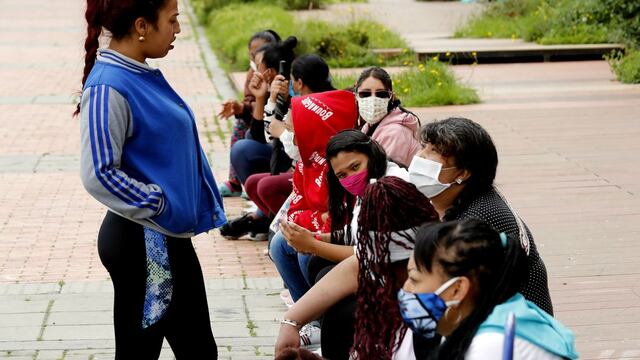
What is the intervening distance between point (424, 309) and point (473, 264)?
0.59ft

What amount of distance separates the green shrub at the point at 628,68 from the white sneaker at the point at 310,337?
356 inches

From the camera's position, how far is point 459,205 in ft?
13.2

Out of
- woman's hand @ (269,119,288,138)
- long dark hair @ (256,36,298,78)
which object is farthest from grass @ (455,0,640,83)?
woman's hand @ (269,119,288,138)

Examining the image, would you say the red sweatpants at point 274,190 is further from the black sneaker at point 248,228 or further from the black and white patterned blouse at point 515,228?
the black and white patterned blouse at point 515,228

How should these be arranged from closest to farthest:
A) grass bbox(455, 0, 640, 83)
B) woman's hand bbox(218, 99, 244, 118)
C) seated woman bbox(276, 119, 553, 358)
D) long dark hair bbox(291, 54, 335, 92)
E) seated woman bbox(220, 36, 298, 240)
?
seated woman bbox(276, 119, 553, 358)
long dark hair bbox(291, 54, 335, 92)
seated woman bbox(220, 36, 298, 240)
woman's hand bbox(218, 99, 244, 118)
grass bbox(455, 0, 640, 83)

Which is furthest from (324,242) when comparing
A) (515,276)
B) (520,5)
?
(520,5)

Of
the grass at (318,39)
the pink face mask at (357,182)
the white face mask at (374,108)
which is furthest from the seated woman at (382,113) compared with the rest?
the grass at (318,39)

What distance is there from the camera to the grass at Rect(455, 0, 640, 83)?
1644 centimetres

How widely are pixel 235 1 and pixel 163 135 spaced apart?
19.7m

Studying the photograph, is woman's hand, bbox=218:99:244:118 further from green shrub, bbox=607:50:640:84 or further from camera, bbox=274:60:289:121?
green shrub, bbox=607:50:640:84

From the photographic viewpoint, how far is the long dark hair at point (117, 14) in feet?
12.0

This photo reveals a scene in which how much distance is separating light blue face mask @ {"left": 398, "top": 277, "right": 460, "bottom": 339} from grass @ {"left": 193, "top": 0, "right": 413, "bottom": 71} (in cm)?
1275

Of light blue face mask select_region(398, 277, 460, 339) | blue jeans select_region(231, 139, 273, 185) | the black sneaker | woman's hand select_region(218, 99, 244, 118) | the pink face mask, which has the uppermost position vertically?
light blue face mask select_region(398, 277, 460, 339)

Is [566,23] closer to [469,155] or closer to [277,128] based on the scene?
[277,128]
